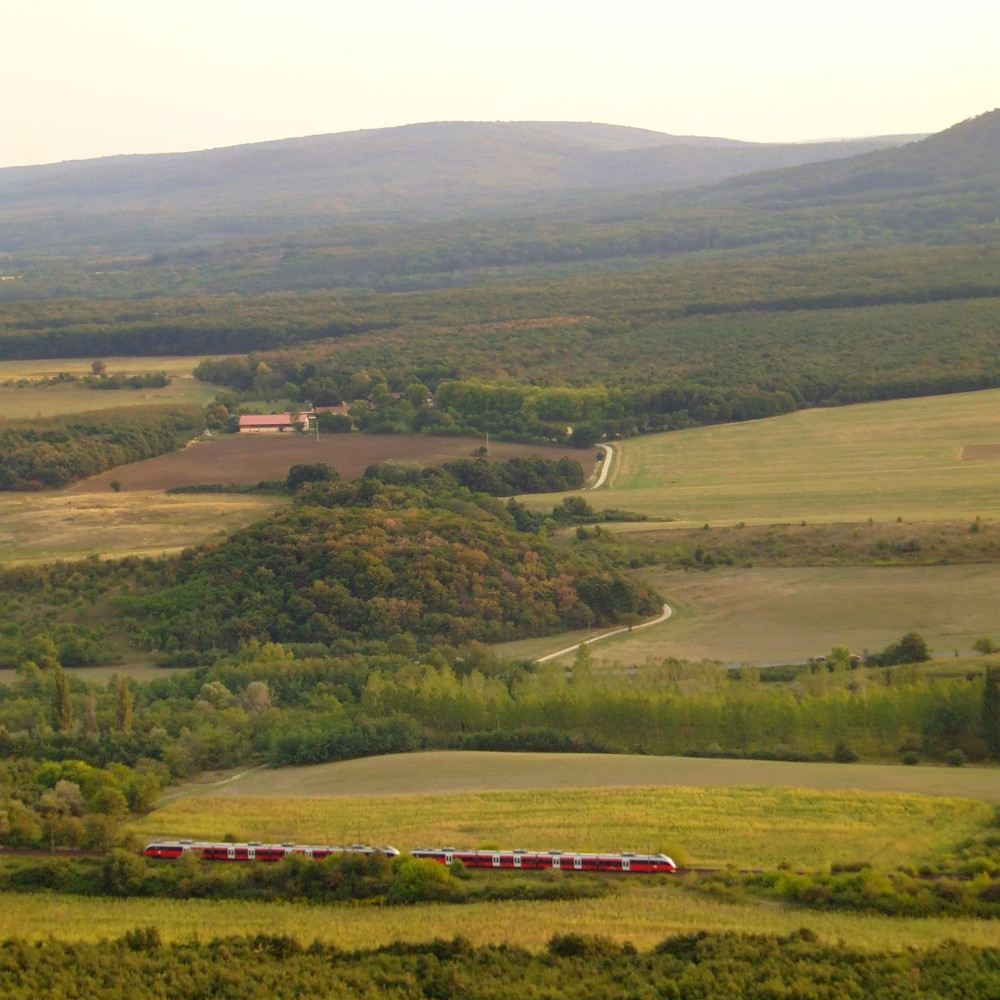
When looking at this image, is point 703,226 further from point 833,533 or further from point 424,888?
point 424,888

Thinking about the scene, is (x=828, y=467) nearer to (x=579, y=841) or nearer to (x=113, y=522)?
(x=113, y=522)

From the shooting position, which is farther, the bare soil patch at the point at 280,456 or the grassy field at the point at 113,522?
the bare soil patch at the point at 280,456

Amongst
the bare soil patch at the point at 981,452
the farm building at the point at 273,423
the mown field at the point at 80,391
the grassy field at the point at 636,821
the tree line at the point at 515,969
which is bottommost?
the grassy field at the point at 636,821

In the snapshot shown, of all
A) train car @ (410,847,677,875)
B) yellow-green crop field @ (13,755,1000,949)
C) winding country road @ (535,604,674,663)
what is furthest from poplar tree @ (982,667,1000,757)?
winding country road @ (535,604,674,663)

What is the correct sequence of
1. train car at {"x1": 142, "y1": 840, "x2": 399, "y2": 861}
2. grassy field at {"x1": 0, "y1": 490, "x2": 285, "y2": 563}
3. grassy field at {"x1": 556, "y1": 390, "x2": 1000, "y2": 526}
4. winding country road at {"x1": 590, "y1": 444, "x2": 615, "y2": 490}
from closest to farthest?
train car at {"x1": 142, "y1": 840, "x2": 399, "y2": 861}, grassy field at {"x1": 0, "y1": 490, "x2": 285, "y2": 563}, grassy field at {"x1": 556, "y1": 390, "x2": 1000, "y2": 526}, winding country road at {"x1": 590, "y1": 444, "x2": 615, "y2": 490}

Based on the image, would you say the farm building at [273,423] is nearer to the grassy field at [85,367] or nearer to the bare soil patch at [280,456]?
the bare soil patch at [280,456]

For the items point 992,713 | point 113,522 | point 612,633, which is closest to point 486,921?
point 992,713

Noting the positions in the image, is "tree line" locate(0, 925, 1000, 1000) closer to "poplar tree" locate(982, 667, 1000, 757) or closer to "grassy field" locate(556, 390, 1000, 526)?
"poplar tree" locate(982, 667, 1000, 757)

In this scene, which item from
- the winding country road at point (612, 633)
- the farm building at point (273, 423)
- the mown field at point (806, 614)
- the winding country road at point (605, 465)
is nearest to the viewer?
the mown field at point (806, 614)

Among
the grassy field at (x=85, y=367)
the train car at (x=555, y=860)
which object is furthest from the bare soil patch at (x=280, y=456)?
the train car at (x=555, y=860)
